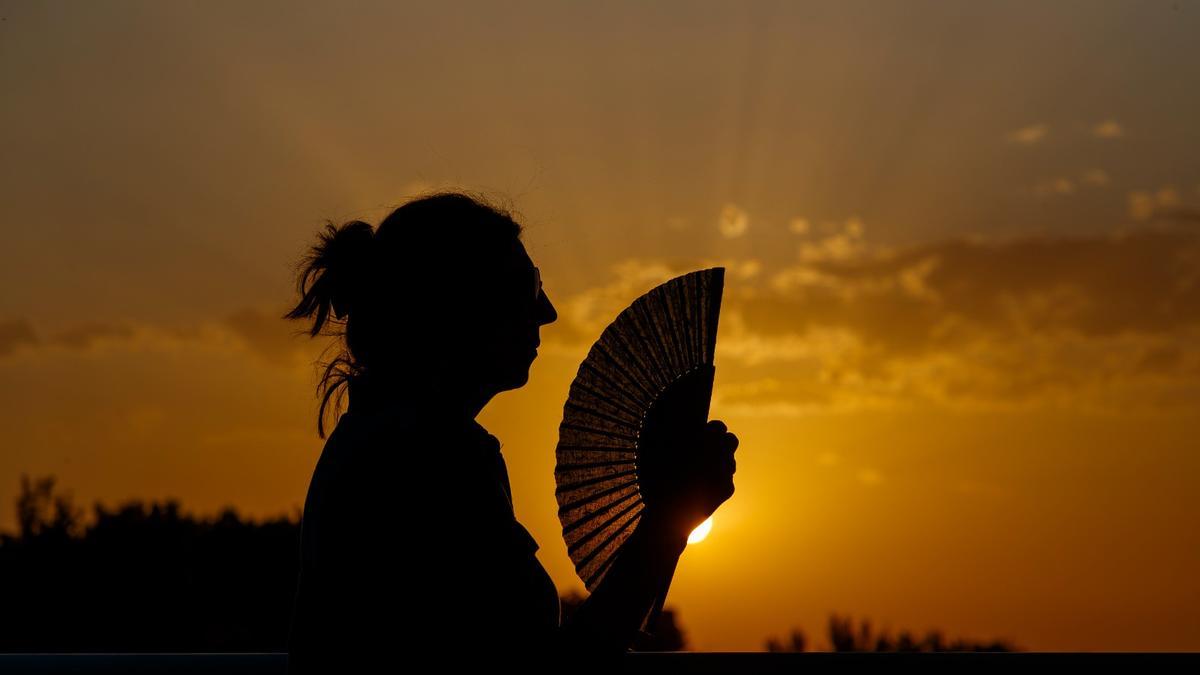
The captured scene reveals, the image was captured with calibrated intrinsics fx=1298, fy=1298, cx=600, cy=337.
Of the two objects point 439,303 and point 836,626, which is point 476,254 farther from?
point 836,626

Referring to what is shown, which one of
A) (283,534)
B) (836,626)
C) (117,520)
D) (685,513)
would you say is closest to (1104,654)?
(685,513)

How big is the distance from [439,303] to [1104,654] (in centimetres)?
125

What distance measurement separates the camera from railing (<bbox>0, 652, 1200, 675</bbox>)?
2164 mm

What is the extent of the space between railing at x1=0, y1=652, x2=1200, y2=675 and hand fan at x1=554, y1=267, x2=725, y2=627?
→ 0.82 ft

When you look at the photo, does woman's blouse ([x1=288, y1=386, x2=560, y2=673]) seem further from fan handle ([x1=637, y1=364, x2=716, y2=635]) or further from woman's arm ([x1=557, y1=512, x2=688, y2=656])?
fan handle ([x1=637, y1=364, x2=716, y2=635])

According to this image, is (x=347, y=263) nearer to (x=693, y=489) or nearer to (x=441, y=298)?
(x=441, y=298)

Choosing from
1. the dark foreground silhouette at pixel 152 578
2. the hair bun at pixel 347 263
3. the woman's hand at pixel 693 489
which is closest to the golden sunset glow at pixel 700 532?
the woman's hand at pixel 693 489

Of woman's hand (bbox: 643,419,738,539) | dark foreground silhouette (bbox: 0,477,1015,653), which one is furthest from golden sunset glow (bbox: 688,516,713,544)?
dark foreground silhouette (bbox: 0,477,1015,653)

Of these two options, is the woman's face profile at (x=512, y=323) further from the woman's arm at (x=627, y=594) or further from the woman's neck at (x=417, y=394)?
the woman's arm at (x=627, y=594)

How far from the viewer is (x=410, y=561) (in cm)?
172

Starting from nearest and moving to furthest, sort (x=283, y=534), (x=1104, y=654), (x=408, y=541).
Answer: (x=408, y=541) → (x=1104, y=654) → (x=283, y=534)

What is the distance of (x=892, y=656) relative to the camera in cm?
221

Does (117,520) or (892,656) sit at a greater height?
(117,520)

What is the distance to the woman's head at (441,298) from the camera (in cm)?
197
